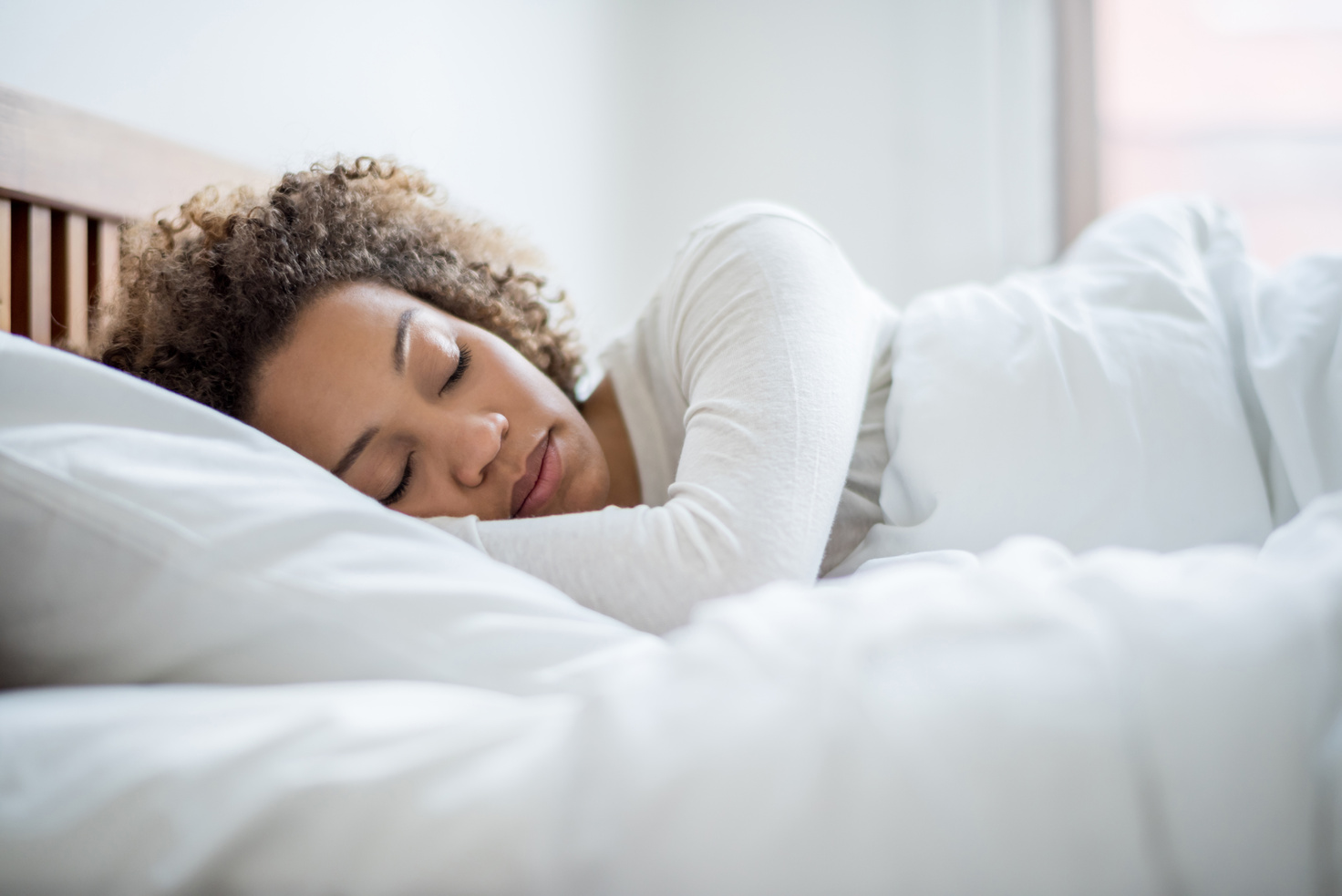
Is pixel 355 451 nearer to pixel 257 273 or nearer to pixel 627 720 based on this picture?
pixel 257 273

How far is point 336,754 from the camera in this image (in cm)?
37

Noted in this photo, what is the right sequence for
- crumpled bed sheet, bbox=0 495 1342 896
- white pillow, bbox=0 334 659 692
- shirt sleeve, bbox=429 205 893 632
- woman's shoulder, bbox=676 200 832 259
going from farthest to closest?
woman's shoulder, bbox=676 200 832 259
shirt sleeve, bbox=429 205 893 632
white pillow, bbox=0 334 659 692
crumpled bed sheet, bbox=0 495 1342 896

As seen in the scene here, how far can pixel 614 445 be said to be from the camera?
1.00m

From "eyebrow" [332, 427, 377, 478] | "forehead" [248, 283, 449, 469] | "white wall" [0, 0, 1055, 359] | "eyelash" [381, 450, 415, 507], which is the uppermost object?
"white wall" [0, 0, 1055, 359]

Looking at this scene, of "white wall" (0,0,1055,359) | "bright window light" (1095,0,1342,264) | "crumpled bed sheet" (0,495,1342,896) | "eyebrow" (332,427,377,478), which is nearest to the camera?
"crumpled bed sheet" (0,495,1342,896)

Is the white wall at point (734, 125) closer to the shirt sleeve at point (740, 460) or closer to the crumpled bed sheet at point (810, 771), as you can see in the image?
the shirt sleeve at point (740, 460)

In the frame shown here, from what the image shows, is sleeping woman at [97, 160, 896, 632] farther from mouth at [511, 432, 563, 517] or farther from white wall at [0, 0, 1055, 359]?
white wall at [0, 0, 1055, 359]

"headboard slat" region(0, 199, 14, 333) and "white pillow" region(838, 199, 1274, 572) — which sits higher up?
"headboard slat" region(0, 199, 14, 333)

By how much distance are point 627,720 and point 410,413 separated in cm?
50

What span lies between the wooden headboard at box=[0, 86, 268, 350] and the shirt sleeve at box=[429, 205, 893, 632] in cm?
55

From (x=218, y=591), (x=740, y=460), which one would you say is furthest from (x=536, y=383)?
(x=218, y=591)

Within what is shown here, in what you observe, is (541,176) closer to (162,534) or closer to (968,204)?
(968,204)

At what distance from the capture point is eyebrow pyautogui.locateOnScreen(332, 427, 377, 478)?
771 millimetres

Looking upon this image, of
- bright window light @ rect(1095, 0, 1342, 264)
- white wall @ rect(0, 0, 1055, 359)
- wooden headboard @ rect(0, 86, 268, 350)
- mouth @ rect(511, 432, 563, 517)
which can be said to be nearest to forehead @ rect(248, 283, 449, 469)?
mouth @ rect(511, 432, 563, 517)
